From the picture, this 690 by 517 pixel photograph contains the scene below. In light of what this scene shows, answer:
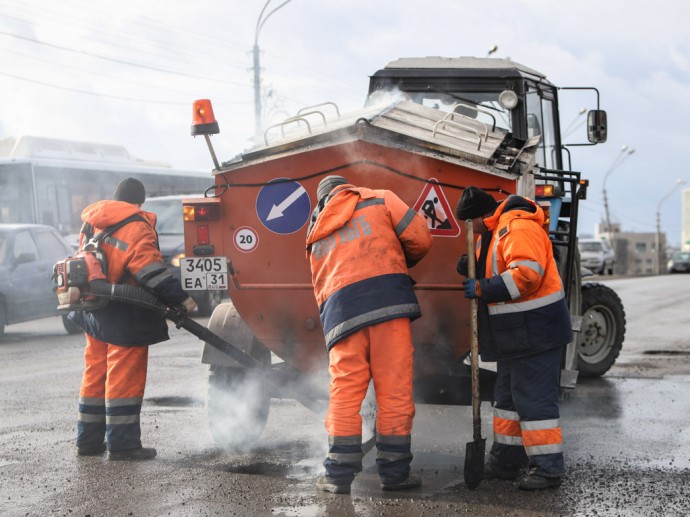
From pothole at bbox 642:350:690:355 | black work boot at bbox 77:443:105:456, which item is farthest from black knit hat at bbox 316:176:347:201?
pothole at bbox 642:350:690:355

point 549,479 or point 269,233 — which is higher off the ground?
point 269,233

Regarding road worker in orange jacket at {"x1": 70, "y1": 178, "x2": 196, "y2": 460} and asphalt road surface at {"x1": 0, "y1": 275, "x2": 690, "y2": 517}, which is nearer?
asphalt road surface at {"x1": 0, "y1": 275, "x2": 690, "y2": 517}

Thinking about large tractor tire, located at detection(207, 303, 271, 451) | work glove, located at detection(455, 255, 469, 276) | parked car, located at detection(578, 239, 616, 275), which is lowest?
parked car, located at detection(578, 239, 616, 275)

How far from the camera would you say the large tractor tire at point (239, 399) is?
577 centimetres

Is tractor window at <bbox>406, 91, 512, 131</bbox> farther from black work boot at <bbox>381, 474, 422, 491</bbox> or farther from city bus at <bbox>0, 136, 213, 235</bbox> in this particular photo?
city bus at <bbox>0, 136, 213, 235</bbox>

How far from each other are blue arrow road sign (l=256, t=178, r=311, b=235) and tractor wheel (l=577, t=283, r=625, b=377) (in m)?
4.07

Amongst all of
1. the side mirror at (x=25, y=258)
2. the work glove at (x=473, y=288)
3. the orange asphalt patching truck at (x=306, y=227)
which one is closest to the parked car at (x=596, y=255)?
the side mirror at (x=25, y=258)

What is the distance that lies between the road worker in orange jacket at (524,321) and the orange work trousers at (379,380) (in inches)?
21.0

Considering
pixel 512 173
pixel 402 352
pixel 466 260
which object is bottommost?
pixel 402 352

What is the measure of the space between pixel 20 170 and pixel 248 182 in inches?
618

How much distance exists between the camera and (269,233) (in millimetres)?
5559

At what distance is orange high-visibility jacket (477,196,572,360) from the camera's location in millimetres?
4789

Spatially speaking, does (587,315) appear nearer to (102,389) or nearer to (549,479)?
(549,479)

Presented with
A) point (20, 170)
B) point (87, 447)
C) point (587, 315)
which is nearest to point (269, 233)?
point (87, 447)
